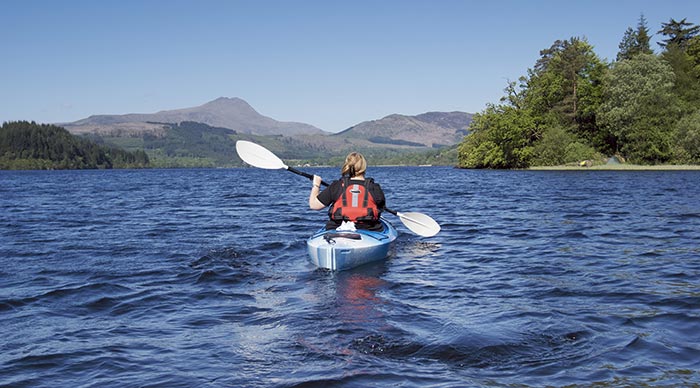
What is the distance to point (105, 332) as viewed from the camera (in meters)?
6.59

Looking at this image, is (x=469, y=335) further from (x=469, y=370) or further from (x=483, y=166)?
(x=483, y=166)

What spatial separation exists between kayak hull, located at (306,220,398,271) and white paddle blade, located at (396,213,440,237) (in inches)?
113

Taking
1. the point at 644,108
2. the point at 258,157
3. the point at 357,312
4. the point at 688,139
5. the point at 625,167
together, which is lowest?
the point at 357,312

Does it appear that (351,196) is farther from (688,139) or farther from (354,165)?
(688,139)

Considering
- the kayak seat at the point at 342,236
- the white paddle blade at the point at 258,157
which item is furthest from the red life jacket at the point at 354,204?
the white paddle blade at the point at 258,157

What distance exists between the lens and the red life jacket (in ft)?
35.6

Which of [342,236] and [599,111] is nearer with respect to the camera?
[342,236]

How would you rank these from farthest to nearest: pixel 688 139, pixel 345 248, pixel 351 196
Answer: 1. pixel 688 139
2. pixel 351 196
3. pixel 345 248

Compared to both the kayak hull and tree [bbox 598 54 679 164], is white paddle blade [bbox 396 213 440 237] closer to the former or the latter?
the kayak hull

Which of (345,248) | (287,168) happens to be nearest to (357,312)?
(345,248)

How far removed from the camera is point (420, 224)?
1392cm

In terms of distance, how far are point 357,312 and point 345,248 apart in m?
2.65

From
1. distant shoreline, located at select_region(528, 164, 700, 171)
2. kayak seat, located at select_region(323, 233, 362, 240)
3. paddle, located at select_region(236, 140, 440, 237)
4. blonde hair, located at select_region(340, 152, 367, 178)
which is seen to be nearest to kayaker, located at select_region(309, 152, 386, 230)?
blonde hair, located at select_region(340, 152, 367, 178)

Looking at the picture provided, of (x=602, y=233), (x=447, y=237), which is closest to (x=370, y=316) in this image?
(x=447, y=237)
